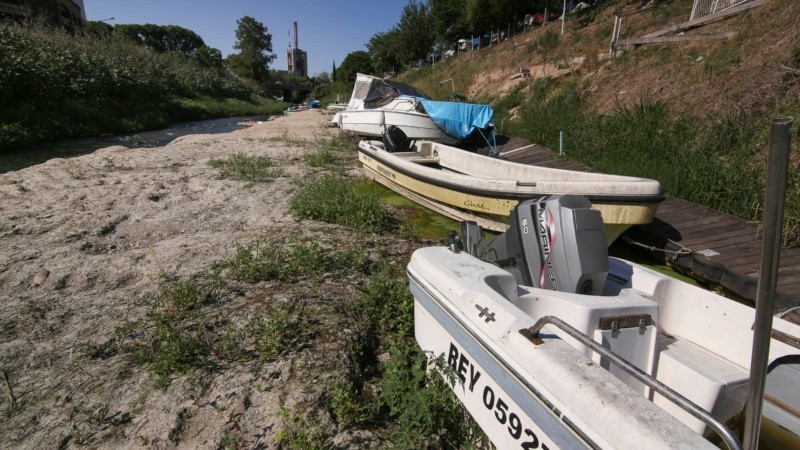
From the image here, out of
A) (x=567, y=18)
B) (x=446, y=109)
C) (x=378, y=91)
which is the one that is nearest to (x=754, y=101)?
(x=446, y=109)

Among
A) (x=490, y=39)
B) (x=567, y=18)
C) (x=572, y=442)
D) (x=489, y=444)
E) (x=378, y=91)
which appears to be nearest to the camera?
(x=572, y=442)

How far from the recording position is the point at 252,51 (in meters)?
65.6

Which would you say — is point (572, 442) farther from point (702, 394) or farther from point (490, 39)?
point (490, 39)

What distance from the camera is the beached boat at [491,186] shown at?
454 centimetres

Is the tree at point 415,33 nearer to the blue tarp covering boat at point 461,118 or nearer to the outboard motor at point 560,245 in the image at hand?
the blue tarp covering boat at point 461,118

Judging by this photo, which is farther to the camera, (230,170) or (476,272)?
(230,170)

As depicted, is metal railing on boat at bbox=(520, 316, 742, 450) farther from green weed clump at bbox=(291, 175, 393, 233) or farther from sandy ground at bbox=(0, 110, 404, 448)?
→ green weed clump at bbox=(291, 175, 393, 233)

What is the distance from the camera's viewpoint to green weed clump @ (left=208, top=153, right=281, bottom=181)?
25.0 feet

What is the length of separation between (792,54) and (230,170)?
9.67 meters

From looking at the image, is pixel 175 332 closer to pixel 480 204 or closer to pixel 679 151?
pixel 480 204

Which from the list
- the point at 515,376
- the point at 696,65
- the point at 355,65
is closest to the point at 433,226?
the point at 515,376

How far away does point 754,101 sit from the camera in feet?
22.7

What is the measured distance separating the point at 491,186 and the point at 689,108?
541 cm

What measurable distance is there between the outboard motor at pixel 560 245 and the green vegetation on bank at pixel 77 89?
39.2 feet
